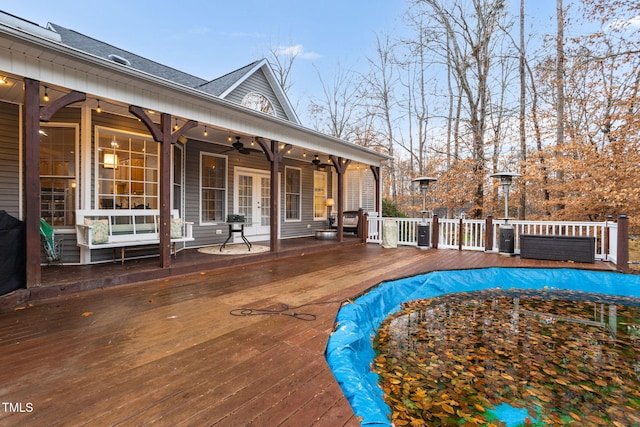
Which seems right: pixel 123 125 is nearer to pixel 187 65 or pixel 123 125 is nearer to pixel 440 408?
pixel 440 408

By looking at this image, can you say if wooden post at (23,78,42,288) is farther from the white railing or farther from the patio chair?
the white railing

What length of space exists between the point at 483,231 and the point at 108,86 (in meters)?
8.40

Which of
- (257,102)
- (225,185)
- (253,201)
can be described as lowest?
(253,201)

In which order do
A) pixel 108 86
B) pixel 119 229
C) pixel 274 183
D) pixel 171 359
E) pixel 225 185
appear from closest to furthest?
pixel 171 359 → pixel 108 86 → pixel 119 229 → pixel 274 183 → pixel 225 185

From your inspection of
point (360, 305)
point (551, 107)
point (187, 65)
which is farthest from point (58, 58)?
point (187, 65)

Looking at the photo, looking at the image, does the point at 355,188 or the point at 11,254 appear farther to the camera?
the point at 355,188

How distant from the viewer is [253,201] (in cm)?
834

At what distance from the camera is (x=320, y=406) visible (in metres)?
1.60

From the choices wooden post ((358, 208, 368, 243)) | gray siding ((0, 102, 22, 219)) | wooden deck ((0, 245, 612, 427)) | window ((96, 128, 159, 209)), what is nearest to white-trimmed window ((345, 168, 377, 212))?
wooden post ((358, 208, 368, 243))

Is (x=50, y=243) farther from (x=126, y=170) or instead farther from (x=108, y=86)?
(x=108, y=86)

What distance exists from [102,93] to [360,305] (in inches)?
170

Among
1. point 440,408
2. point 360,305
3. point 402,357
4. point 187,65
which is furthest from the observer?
point 187,65

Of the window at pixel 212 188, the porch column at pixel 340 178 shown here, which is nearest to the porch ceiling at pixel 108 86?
the window at pixel 212 188

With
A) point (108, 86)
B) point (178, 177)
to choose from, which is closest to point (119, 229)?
point (178, 177)
